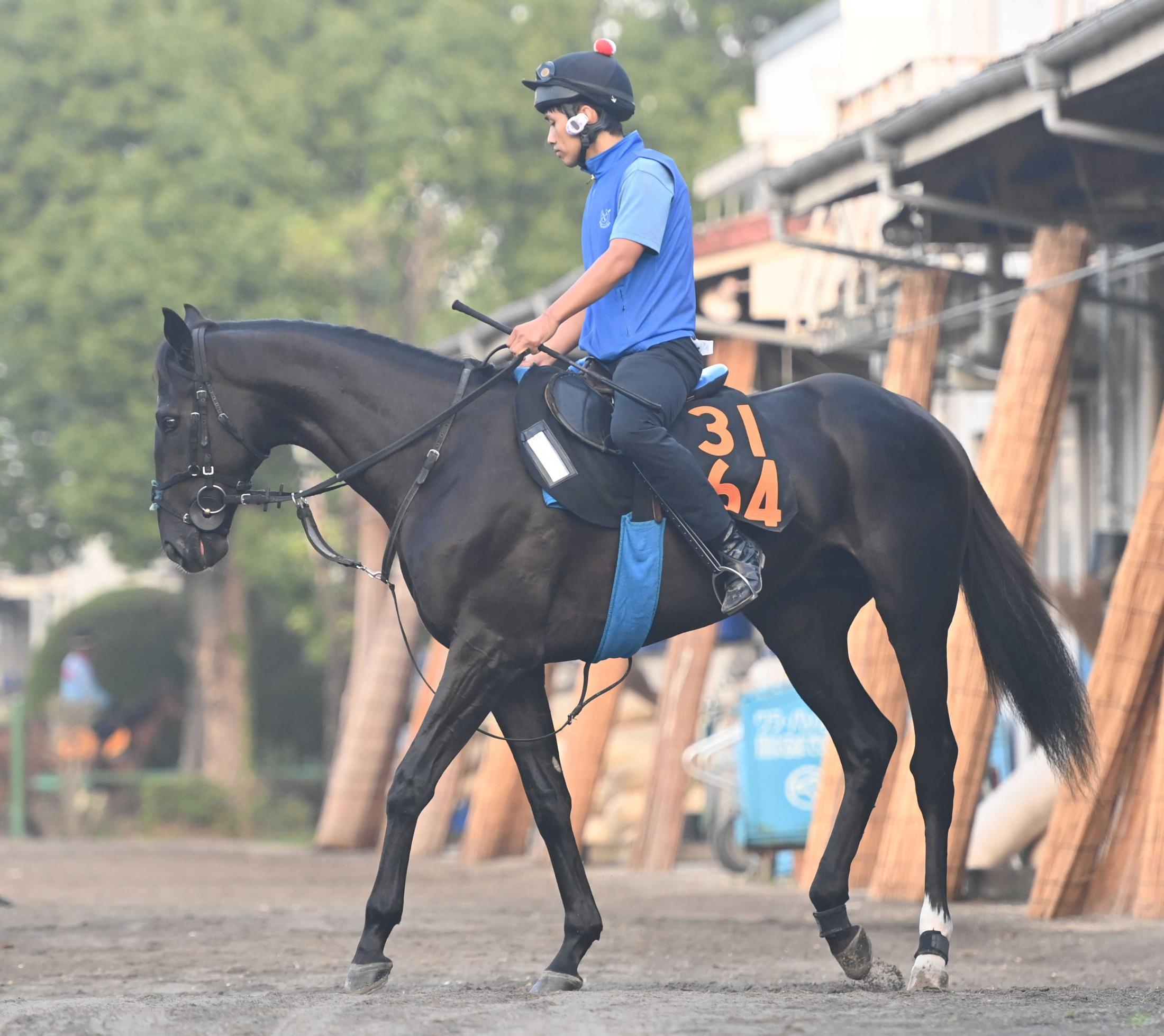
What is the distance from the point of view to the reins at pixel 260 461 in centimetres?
713

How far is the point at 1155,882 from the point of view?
32.7 feet

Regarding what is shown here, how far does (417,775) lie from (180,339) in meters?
1.72

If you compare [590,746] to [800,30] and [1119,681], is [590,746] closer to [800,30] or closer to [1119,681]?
[1119,681]

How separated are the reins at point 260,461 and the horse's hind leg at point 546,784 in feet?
0.13

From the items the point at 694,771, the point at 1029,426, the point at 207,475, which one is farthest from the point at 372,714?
the point at 207,475

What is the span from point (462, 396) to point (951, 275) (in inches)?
302

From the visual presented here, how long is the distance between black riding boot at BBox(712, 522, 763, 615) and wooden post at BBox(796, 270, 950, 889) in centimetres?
519

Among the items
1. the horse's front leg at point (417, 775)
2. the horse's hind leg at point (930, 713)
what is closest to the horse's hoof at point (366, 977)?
the horse's front leg at point (417, 775)

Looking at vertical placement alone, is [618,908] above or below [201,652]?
below

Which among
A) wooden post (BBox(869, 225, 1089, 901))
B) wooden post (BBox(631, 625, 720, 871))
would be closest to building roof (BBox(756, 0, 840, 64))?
wooden post (BBox(631, 625, 720, 871))

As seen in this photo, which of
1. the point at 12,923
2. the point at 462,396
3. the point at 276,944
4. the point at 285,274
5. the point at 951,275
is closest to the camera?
the point at 462,396

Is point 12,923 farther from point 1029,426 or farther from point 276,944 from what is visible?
point 1029,426

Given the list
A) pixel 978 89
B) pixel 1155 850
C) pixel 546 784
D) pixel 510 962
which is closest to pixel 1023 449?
pixel 978 89

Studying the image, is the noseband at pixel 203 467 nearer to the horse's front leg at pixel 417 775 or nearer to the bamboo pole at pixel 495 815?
the horse's front leg at pixel 417 775
